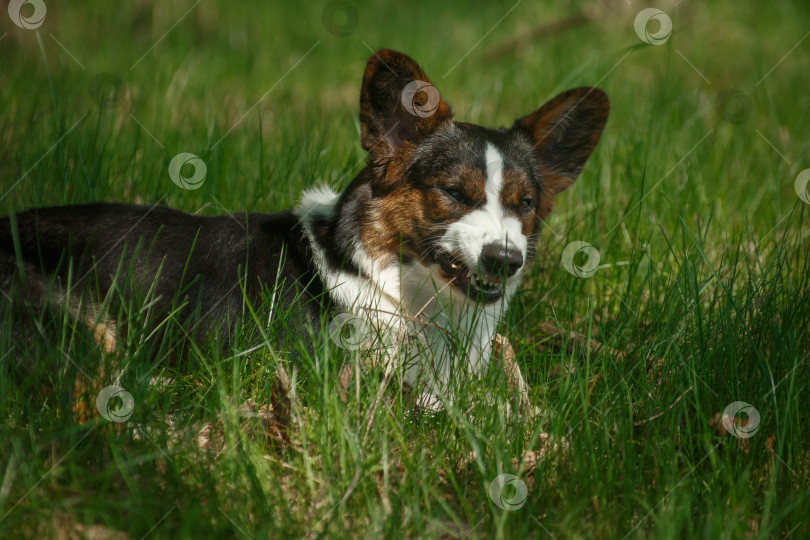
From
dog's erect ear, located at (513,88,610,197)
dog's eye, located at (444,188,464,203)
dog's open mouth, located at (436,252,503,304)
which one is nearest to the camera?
dog's open mouth, located at (436,252,503,304)

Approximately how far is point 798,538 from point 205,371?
2.01 metres

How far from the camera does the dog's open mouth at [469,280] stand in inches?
129

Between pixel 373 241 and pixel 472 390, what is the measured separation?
878 millimetres

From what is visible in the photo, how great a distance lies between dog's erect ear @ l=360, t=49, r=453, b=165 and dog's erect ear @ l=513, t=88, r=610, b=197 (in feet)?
1.50

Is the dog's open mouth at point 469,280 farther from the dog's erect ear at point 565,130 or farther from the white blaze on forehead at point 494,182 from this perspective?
the dog's erect ear at point 565,130

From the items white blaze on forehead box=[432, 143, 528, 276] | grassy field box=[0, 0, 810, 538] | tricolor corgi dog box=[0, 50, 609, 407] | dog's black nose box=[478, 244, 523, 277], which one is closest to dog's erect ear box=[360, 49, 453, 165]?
tricolor corgi dog box=[0, 50, 609, 407]

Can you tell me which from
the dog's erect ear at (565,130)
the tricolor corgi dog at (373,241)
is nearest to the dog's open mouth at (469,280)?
the tricolor corgi dog at (373,241)

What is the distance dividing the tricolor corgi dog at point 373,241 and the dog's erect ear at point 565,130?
92 mm

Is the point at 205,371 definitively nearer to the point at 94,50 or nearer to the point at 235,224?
the point at 235,224

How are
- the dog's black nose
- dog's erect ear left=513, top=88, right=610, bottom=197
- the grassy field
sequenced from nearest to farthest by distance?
the grassy field < the dog's black nose < dog's erect ear left=513, top=88, right=610, bottom=197

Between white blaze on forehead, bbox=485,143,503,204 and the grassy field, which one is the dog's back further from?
white blaze on forehead, bbox=485,143,503,204

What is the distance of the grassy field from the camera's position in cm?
233

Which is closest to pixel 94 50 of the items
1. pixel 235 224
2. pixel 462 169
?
pixel 235 224

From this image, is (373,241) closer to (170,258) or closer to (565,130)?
(170,258)
